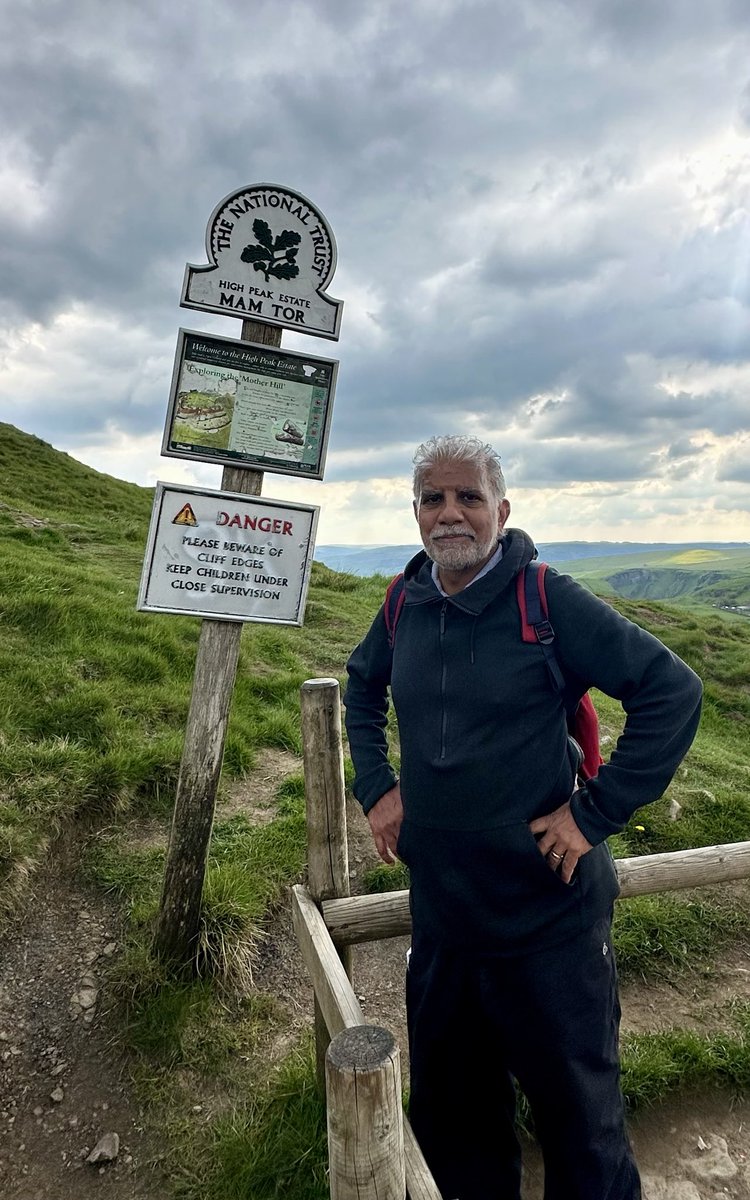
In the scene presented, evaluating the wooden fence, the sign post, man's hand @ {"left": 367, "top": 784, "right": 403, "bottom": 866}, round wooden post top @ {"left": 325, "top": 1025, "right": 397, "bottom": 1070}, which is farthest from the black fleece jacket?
the sign post

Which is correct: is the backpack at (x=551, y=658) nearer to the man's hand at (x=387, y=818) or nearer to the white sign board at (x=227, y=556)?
the man's hand at (x=387, y=818)

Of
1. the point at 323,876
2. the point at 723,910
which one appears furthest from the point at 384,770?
the point at 723,910

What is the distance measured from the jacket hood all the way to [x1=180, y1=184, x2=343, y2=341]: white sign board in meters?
1.81

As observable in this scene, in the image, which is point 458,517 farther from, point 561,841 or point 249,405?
point 249,405

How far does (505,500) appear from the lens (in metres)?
3.22

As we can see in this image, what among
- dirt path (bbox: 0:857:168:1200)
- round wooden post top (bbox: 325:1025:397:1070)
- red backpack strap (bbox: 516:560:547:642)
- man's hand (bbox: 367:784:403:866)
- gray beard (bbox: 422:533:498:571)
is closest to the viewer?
round wooden post top (bbox: 325:1025:397:1070)

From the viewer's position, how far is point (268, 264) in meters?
3.89

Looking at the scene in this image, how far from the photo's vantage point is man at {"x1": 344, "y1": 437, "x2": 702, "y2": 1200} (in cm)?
262

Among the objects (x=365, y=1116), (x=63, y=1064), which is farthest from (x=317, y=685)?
(x=63, y=1064)

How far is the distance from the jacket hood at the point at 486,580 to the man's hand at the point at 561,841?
0.87m

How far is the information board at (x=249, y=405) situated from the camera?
3758mm

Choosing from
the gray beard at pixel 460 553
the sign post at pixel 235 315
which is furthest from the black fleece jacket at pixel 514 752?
the sign post at pixel 235 315

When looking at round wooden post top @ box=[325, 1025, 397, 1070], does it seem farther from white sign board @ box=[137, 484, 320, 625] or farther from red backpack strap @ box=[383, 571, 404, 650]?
white sign board @ box=[137, 484, 320, 625]

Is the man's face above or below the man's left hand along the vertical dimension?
above
